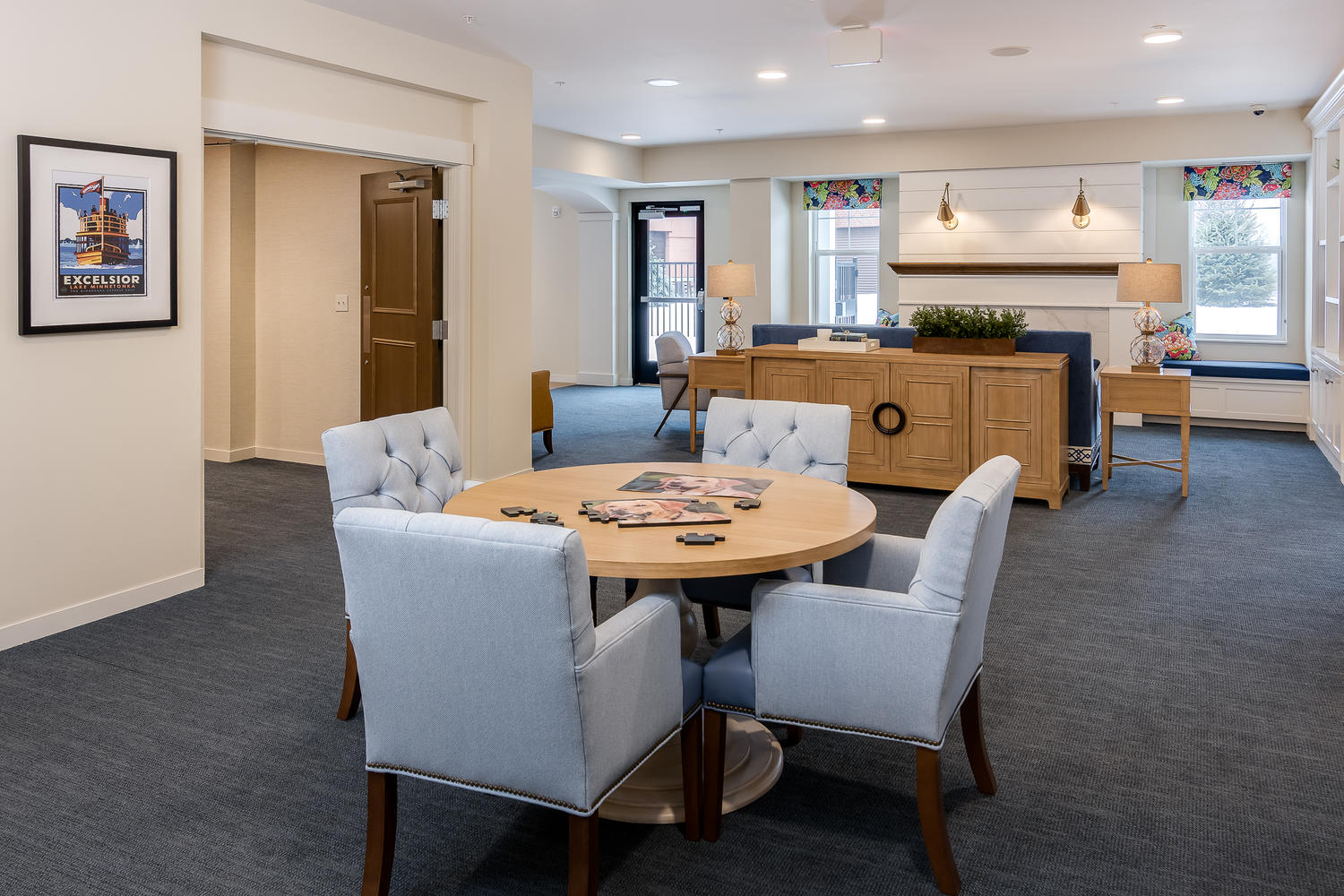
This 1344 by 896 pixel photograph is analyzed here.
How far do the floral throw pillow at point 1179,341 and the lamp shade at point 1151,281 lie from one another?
122 inches

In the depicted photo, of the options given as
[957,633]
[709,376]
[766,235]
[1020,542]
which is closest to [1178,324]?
[766,235]

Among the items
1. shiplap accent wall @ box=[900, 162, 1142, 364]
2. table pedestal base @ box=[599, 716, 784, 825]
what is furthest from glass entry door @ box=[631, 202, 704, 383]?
table pedestal base @ box=[599, 716, 784, 825]

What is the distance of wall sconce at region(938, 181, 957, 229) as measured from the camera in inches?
369

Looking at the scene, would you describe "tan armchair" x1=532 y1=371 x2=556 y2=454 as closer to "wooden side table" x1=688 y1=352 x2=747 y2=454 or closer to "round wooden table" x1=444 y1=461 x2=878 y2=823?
"wooden side table" x1=688 y1=352 x2=747 y2=454

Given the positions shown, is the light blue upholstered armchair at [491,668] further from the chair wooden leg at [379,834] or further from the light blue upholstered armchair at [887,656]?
the light blue upholstered armchair at [887,656]

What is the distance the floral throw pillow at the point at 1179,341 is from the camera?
30.1 feet

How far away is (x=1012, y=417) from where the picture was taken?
19.0 feet

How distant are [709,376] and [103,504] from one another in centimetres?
452

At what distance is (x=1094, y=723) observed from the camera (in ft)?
9.67

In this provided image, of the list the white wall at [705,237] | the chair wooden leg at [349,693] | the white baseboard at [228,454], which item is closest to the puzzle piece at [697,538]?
the chair wooden leg at [349,693]

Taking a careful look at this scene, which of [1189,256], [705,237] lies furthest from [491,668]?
[705,237]

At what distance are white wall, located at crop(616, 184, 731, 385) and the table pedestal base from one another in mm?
8673

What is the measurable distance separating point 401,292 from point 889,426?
302 centimetres

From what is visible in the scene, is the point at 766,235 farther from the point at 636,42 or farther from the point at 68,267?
the point at 68,267
